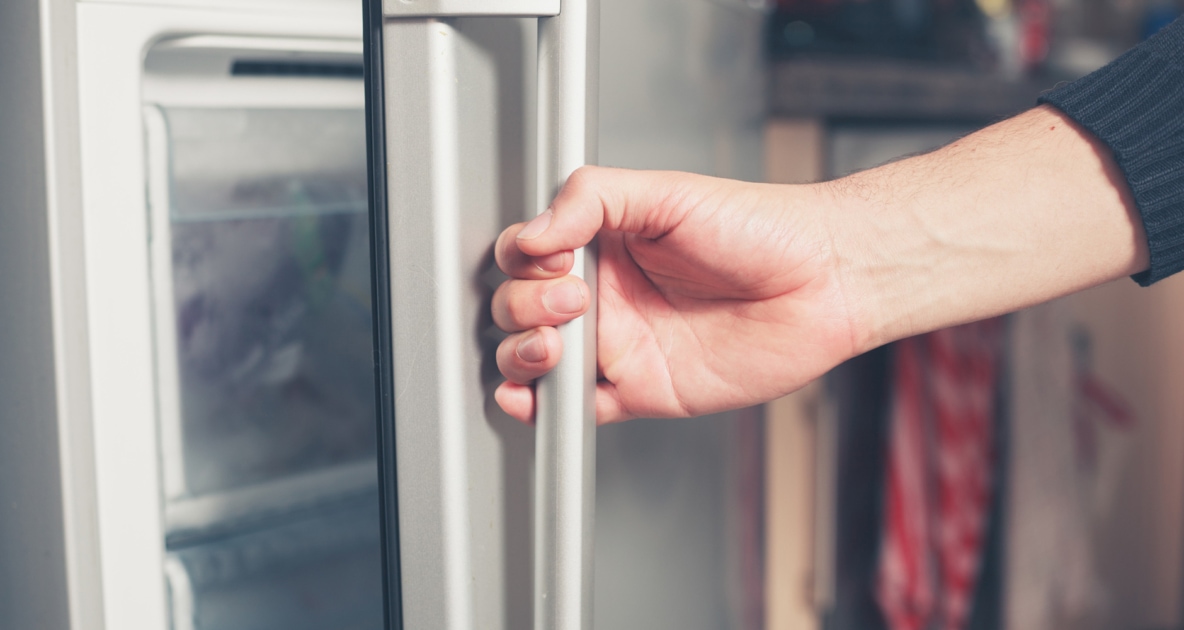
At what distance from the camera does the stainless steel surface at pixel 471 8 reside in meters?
0.37

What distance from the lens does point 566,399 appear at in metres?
0.40

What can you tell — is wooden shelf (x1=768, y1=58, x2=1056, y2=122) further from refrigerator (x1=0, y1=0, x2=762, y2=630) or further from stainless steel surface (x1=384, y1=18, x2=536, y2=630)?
stainless steel surface (x1=384, y1=18, x2=536, y2=630)

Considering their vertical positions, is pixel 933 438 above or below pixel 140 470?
below

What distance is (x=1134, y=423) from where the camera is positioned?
162 centimetres

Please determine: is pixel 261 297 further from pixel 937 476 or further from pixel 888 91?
pixel 937 476

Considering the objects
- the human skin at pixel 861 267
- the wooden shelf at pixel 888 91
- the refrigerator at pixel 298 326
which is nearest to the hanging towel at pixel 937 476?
the wooden shelf at pixel 888 91

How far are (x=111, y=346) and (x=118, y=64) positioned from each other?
16cm

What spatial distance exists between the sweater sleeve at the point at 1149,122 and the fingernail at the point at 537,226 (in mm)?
402

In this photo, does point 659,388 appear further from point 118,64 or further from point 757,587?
point 757,587

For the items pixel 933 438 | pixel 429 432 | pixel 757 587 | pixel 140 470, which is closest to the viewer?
pixel 429 432

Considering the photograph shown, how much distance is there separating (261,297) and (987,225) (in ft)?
1.90

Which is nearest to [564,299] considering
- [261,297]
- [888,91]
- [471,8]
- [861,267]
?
[471,8]

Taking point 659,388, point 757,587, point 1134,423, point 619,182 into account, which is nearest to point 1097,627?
point 1134,423

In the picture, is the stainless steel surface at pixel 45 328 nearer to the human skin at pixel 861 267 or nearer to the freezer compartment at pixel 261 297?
the freezer compartment at pixel 261 297
